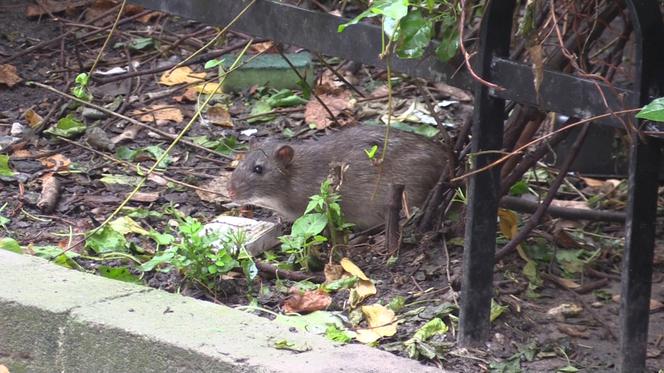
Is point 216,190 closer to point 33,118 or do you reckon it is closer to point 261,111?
point 261,111

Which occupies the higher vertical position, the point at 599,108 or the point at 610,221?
the point at 599,108

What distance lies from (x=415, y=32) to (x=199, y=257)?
55.4 inches

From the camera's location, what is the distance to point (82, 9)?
8820mm

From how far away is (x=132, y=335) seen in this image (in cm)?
415

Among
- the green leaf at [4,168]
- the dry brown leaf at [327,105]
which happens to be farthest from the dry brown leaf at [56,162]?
the dry brown leaf at [327,105]

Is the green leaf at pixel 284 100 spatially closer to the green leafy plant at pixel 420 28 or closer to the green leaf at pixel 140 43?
the green leaf at pixel 140 43

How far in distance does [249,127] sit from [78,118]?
42.2 inches

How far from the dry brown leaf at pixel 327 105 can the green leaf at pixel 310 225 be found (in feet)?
6.77

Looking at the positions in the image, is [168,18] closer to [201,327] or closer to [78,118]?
[78,118]

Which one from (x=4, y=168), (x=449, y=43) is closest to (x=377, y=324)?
(x=449, y=43)

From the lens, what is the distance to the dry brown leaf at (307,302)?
470cm

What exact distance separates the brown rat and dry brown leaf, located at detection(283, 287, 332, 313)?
106 cm

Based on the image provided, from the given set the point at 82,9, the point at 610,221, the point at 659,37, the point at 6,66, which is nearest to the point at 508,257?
the point at 610,221

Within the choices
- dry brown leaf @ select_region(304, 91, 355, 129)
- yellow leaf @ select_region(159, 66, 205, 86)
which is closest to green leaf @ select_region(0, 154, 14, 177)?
yellow leaf @ select_region(159, 66, 205, 86)
